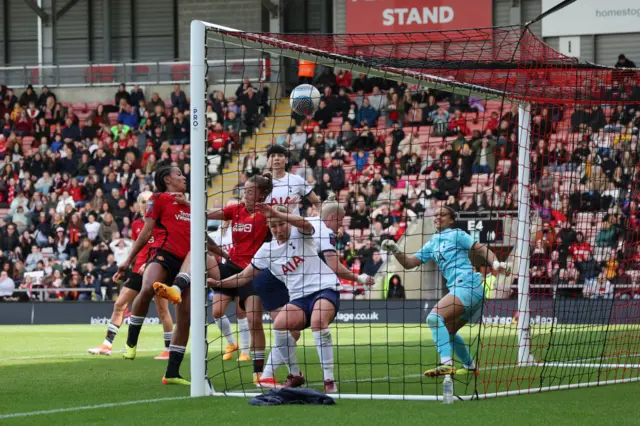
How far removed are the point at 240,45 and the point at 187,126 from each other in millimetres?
22132

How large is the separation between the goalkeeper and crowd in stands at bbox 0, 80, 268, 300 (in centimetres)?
1408

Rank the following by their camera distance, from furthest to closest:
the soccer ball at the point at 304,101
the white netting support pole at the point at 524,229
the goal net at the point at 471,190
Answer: the white netting support pole at the point at 524,229 → the soccer ball at the point at 304,101 → the goal net at the point at 471,190

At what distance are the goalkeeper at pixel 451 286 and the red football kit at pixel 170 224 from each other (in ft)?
7.47

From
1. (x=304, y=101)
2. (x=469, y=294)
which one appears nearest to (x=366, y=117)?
(x=469, y=294)

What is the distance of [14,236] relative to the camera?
93.2 ft

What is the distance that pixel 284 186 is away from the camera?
11.1 meters

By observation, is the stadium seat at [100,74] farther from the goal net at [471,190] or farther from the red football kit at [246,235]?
the red football kit at [246,235]

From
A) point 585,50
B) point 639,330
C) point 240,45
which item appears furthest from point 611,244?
point 585,50

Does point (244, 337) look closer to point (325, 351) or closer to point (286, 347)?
point (286, 347)

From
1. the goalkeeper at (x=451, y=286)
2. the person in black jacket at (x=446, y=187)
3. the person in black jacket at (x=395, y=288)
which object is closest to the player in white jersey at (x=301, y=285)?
the goalkeeper at (x=451, y=286)

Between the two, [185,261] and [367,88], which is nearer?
[185,261]

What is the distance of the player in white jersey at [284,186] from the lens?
10.9m

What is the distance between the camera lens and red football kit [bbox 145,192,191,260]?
429 inches

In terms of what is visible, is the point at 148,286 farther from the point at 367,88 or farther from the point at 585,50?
the point at 585,50
